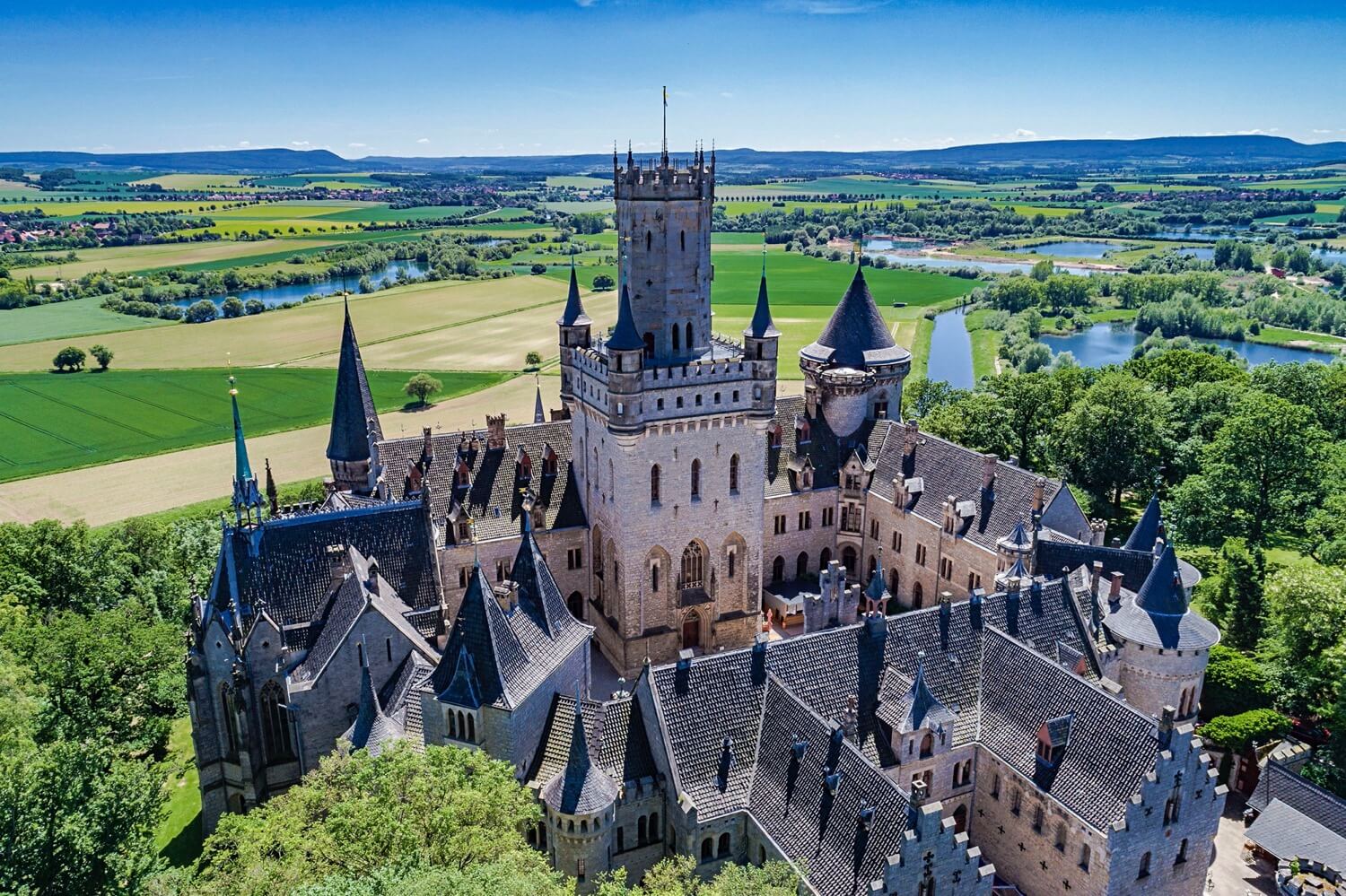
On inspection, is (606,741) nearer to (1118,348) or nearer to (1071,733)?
(1071,733)

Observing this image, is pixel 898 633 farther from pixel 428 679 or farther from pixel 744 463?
pixel 428 679

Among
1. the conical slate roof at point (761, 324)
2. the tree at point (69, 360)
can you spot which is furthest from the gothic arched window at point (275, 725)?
the tree at point (69, 360)

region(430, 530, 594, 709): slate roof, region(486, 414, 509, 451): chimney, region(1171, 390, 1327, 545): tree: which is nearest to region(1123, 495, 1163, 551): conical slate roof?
region(1171, 390, 1327, 545): tree

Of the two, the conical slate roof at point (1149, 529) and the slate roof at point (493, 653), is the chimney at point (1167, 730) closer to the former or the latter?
the conical slate roof at point (1149, 529)

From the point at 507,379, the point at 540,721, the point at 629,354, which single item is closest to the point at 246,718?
the point at 540,721

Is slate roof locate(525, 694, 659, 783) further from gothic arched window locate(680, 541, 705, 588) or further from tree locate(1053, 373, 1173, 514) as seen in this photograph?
tree locate(1053, 373, 1173, 514)

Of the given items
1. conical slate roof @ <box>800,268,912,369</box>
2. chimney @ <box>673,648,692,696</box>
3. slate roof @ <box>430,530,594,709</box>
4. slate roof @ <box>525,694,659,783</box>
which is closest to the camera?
slate roof @ <box>430,530,594,709</box>
